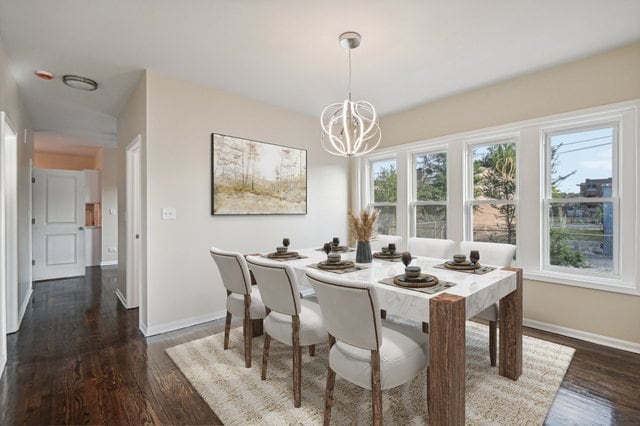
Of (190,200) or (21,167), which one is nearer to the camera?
(190,200)

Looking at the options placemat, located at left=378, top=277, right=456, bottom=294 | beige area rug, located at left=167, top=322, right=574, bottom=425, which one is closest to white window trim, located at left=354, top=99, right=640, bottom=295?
beige area rug, located at left=167, top=322, right=574, bottom=425

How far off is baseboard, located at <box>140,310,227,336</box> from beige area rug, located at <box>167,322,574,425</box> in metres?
0.49

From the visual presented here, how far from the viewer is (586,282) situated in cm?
284

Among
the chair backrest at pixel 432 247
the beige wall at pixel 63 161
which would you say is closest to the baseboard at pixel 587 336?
the chair backrest at pixel 432 247

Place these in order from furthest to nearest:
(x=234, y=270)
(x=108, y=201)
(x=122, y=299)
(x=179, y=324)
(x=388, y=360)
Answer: (x=108, y=201)
(x=122, y=299)
(x=179, y=324)
(x=234, y=270)
(x=388, y=360)

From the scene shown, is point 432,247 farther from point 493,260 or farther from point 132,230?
point 132,230

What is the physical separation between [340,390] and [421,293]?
3.25 feet

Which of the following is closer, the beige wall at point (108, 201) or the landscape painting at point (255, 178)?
the landscape painting at point (255, 178)

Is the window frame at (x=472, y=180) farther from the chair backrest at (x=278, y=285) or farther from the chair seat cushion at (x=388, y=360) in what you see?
the chair backrest at (x=278, y=285)

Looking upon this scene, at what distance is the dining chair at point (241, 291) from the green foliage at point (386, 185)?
2813mm

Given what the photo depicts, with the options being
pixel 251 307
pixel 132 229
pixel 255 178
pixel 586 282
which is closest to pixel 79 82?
pixel 132 229

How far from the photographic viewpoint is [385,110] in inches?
171

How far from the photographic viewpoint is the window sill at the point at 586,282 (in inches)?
104

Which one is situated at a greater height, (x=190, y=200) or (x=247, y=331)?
(x=190, y=200)
